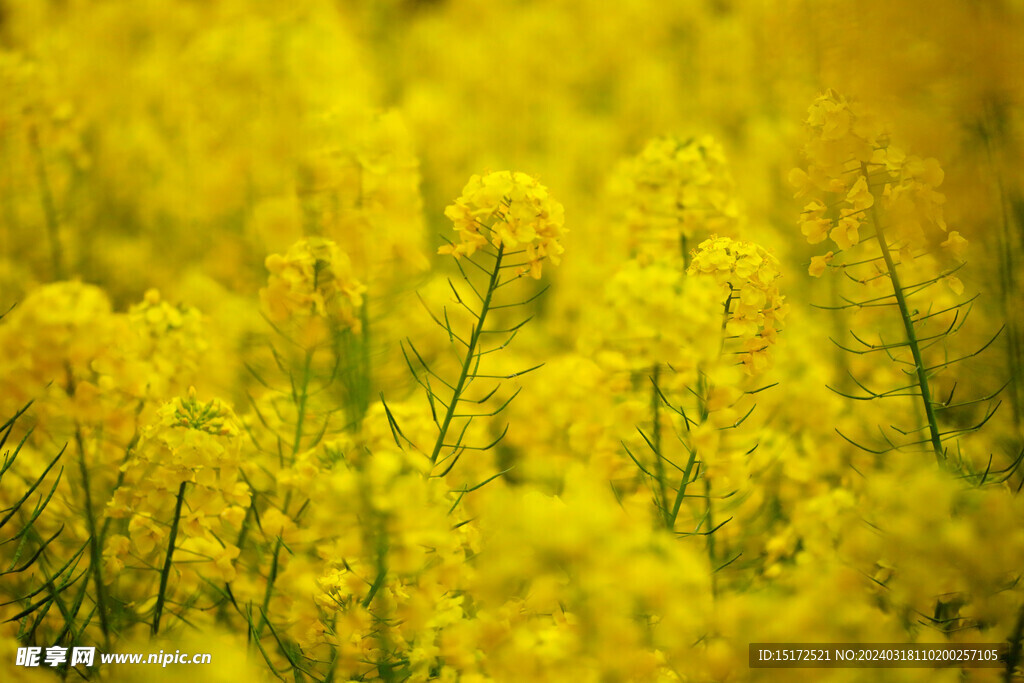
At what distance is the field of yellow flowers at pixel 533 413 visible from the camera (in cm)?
92

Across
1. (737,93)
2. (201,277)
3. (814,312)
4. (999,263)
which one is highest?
(737,93)

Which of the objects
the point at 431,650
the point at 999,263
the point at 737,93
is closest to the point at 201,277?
the point at 431,650

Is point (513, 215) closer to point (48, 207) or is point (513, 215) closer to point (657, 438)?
point (657, 438)

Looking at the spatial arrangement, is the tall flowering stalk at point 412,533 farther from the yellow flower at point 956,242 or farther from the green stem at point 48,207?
the green stem at point 48,207

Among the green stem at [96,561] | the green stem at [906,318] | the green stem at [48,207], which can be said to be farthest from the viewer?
the green stem at [48,207]

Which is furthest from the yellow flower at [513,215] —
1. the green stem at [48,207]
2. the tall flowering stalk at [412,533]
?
the green stem at [48,207]

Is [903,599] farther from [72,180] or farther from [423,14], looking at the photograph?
[423,14]

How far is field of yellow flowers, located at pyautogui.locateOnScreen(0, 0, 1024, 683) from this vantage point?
3.03 ft

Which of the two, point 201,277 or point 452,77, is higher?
point 452,77

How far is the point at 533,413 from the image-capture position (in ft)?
4.45

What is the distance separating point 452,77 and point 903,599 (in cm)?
221

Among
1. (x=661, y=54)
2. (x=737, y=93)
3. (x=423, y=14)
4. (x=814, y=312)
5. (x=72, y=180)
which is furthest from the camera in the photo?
(x=423, y=14)

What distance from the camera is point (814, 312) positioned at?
65.3 inches

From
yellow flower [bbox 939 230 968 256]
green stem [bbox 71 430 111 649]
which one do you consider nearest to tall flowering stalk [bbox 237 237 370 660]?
green stem [bbox 71 430 111 649]
